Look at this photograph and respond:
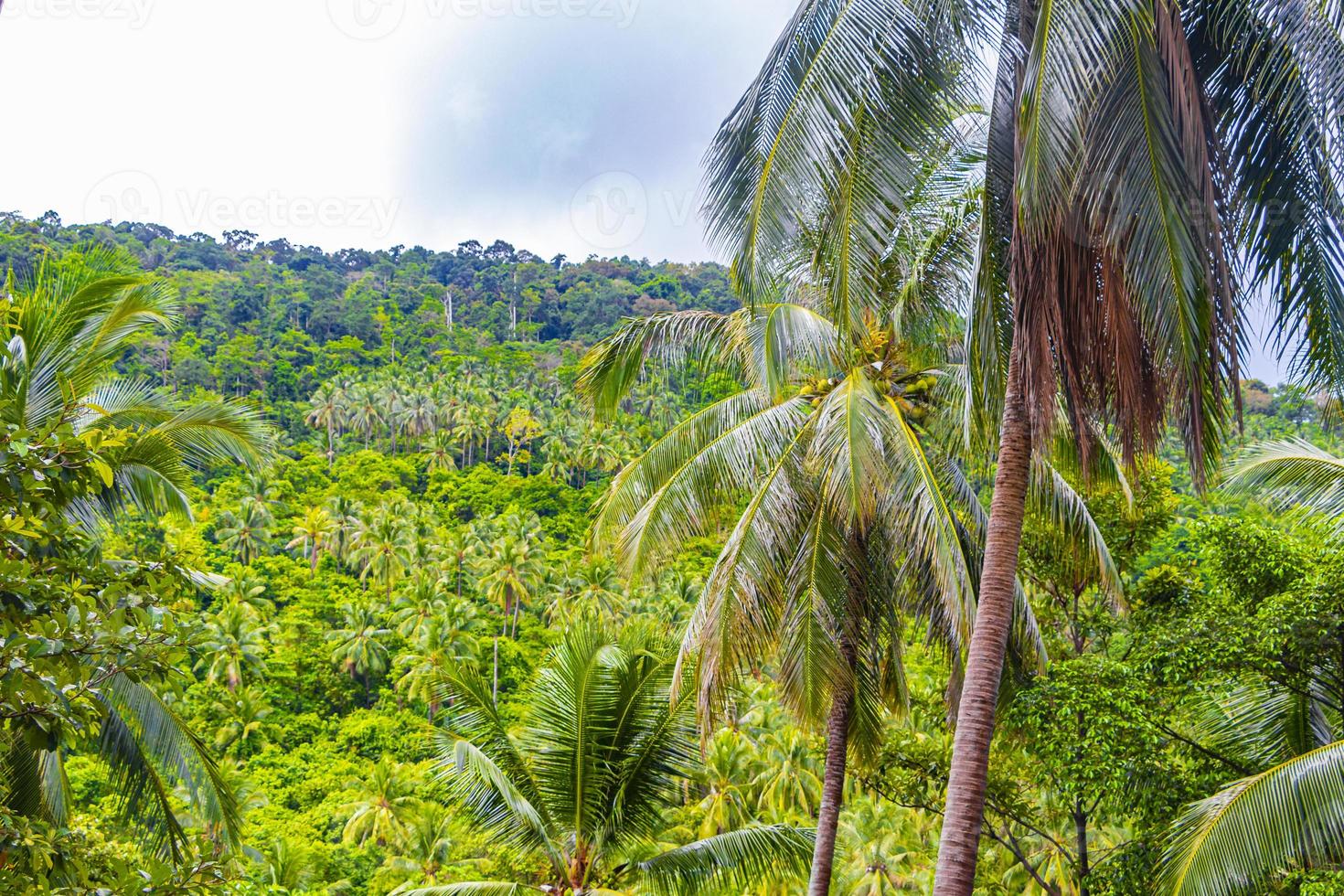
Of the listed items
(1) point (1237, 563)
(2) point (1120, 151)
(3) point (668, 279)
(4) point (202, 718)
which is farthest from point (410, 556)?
(3) point (668, 279)

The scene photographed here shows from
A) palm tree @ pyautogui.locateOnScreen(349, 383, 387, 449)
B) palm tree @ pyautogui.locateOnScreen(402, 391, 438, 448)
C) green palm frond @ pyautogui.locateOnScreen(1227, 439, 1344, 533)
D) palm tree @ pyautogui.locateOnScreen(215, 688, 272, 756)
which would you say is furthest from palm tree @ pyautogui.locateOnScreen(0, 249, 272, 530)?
palm tree @ pyautogui.locateOnScreen(402, 391, 438, 448)

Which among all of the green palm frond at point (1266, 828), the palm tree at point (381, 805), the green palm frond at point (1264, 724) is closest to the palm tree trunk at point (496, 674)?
the palm tree at point (381, 805)

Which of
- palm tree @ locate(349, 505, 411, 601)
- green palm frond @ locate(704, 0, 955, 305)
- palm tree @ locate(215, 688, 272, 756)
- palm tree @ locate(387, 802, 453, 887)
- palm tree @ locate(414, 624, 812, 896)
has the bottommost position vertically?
palm tree @ locate(387, 802, 453, 887)

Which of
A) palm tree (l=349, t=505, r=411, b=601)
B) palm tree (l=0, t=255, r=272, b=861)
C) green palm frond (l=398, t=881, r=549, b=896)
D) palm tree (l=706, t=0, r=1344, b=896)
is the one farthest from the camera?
palm tree (l=349, t=505, r=411, b=601)

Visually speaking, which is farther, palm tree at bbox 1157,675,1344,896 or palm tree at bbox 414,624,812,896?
palm tree at bbox 414,624,812,896

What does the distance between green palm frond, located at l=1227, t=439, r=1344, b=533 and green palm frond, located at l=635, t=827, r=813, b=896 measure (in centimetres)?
565

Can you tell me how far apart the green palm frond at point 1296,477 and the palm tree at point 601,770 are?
5.66 m

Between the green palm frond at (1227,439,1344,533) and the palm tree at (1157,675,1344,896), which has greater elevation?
the green palm frond at (1227,439,1344,533)

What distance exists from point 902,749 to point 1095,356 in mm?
6726

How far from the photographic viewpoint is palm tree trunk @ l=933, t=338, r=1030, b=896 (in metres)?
5.58

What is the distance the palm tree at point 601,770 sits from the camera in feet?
33.4

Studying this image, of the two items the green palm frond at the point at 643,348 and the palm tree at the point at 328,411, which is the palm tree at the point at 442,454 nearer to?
the palm tree at the point at 328,411

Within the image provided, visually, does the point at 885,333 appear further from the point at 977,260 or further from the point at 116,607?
the point at 116,607

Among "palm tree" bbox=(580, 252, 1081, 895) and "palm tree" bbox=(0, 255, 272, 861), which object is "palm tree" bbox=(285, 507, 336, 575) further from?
"palm tree" bbox=(0, 255, 272, 861)
